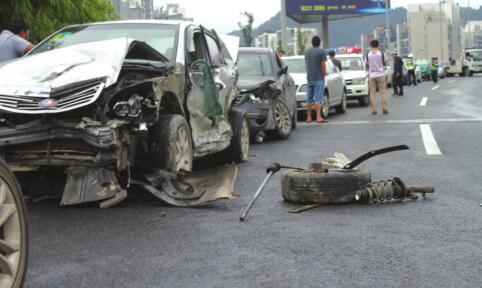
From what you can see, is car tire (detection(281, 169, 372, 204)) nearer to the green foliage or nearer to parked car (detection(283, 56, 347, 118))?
the green foliage

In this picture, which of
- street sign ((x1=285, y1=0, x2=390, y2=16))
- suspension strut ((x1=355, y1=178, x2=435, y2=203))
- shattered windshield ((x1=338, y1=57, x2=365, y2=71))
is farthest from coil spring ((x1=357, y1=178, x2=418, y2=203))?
street sign ((x1=285, y1=0, x2=390, y2=16))

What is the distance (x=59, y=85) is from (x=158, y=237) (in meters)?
1.60

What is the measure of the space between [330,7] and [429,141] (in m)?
43.8

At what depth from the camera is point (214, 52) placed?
8.92 meters

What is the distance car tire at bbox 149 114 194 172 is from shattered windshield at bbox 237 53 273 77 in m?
6.34

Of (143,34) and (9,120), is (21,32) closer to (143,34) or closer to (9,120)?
(143,34)

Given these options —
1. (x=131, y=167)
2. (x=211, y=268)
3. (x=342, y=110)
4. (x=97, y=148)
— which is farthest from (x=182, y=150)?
(x=342, y=110)

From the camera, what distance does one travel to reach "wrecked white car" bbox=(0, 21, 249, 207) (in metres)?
5.88

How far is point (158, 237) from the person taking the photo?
5234mm

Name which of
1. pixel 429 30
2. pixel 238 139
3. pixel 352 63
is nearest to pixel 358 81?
pixel 352 63

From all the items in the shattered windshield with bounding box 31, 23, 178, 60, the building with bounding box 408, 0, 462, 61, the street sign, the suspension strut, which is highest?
the building with bounding box 408, 0, 462, 61

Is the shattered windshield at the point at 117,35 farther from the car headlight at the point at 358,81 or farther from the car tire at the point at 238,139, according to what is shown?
the car headlight at the point at 358,81

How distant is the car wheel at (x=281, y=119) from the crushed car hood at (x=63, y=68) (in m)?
5.58

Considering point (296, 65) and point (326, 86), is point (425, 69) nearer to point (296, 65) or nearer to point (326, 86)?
point (296, 65)
